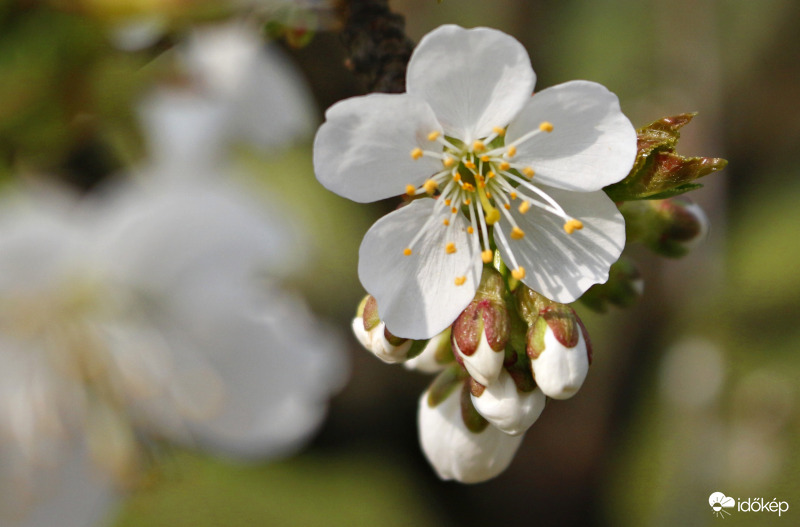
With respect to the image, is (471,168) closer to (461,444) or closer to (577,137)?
(577,137)

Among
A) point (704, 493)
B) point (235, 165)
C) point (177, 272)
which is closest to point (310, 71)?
point (235, 165)

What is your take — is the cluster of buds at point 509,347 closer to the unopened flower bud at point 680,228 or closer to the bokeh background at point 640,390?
the unopened flower bud at point 680,228

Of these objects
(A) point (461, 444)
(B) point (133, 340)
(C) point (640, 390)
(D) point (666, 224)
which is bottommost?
(C) point (640, 390)

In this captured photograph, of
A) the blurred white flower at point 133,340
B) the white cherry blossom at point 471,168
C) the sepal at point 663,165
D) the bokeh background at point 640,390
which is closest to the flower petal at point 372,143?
the white cherry blossom at point 471,168

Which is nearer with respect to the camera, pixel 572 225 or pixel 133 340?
pixel 572 225

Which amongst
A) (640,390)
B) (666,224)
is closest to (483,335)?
(666,224)

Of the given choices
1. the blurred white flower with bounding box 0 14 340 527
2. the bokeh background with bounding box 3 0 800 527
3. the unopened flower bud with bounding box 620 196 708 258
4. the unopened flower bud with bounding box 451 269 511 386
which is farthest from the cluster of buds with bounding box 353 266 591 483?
the bokeh background with bounding box 3 0 800 527

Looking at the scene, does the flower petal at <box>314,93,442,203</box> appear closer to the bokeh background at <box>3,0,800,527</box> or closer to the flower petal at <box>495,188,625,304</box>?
the flower petal at <box>495,188,625,304</box>

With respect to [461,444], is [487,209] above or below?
above

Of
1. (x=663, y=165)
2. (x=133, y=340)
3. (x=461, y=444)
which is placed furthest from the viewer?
(x=133, y=340)
